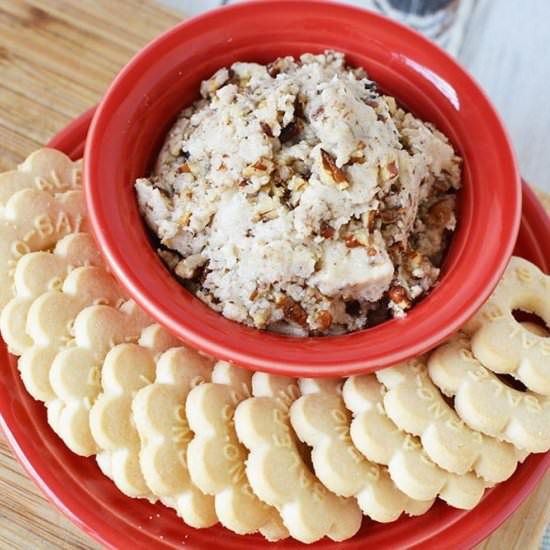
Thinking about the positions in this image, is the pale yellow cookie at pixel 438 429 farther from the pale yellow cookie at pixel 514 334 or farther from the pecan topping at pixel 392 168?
the pecan topping at pixel 392 168

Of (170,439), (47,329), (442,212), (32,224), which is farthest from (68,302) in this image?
(442,212)

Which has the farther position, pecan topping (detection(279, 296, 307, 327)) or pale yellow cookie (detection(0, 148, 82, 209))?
pale yellow cookie (detection(0, 148, 82, 209))

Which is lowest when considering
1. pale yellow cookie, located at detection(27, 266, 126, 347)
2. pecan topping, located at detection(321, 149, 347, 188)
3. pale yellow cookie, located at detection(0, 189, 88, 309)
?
pale yellow cookie, located at detection(27, 266, 126, 347)

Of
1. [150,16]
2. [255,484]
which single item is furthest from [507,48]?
[255,484]

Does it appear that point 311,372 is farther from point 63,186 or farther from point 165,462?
point 63,186

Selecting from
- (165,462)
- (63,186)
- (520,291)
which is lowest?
(165,462)

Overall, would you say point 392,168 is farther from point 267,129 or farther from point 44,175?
point 44,175

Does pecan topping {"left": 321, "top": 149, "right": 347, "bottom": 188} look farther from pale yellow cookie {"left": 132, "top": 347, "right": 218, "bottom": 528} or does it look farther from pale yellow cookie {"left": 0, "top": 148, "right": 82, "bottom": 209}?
pale yellow cookie {"left": 0, "top": 148, "right": 82, "bottom": 209}

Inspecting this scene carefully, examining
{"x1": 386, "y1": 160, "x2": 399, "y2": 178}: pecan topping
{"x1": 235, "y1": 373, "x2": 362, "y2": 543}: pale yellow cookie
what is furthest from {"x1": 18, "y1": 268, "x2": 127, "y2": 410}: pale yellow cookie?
{"x1": 386, "y1": 160, "x2": 399, "y2": 178}: pecan topping
